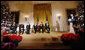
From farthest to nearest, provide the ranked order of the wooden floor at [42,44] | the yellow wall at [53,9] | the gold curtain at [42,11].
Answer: the gold curtain at [42,11] → the yellow wall at [53,9] → the wooden floor at [42,44]

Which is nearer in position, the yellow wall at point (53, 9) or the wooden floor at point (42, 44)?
the wooden floor at point (42, 44)

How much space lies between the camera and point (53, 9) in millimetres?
9227

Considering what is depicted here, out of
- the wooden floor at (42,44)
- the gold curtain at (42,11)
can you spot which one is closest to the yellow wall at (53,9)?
the gold curtain at (42,11)

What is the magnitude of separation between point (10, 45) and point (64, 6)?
8152mm

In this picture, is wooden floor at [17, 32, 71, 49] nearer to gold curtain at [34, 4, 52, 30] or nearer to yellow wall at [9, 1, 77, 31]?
yellow wall at [9, 1, 77, 31]

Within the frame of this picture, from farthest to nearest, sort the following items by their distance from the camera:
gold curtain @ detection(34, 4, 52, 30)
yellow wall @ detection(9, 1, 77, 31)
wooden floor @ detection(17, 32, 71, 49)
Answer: gold curtain @ detection(34, 4, 52, 30)
yellow wall @ detection(9, 1, 77, 31)
wooden floor @ detection(17, 32, 71, 49)

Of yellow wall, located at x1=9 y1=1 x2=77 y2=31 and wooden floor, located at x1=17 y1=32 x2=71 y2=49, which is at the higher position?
yellow wall, located at x1=9 y1=1 x2=77 y2=31

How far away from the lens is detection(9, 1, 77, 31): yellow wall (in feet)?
29.1

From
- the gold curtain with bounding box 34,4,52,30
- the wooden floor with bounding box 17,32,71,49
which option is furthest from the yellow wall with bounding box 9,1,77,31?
the wooden floor with bounding box 17,32,71,49

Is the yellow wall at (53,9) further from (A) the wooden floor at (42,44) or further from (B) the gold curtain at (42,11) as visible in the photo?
(A) the wooden floor at (42,44)

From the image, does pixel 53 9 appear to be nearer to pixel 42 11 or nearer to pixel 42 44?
pixel 42 11

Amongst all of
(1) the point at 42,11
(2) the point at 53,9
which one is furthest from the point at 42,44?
(2) the point at 53,9

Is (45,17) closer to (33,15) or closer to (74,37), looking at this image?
(33,15)

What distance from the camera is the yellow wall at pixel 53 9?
888cm
